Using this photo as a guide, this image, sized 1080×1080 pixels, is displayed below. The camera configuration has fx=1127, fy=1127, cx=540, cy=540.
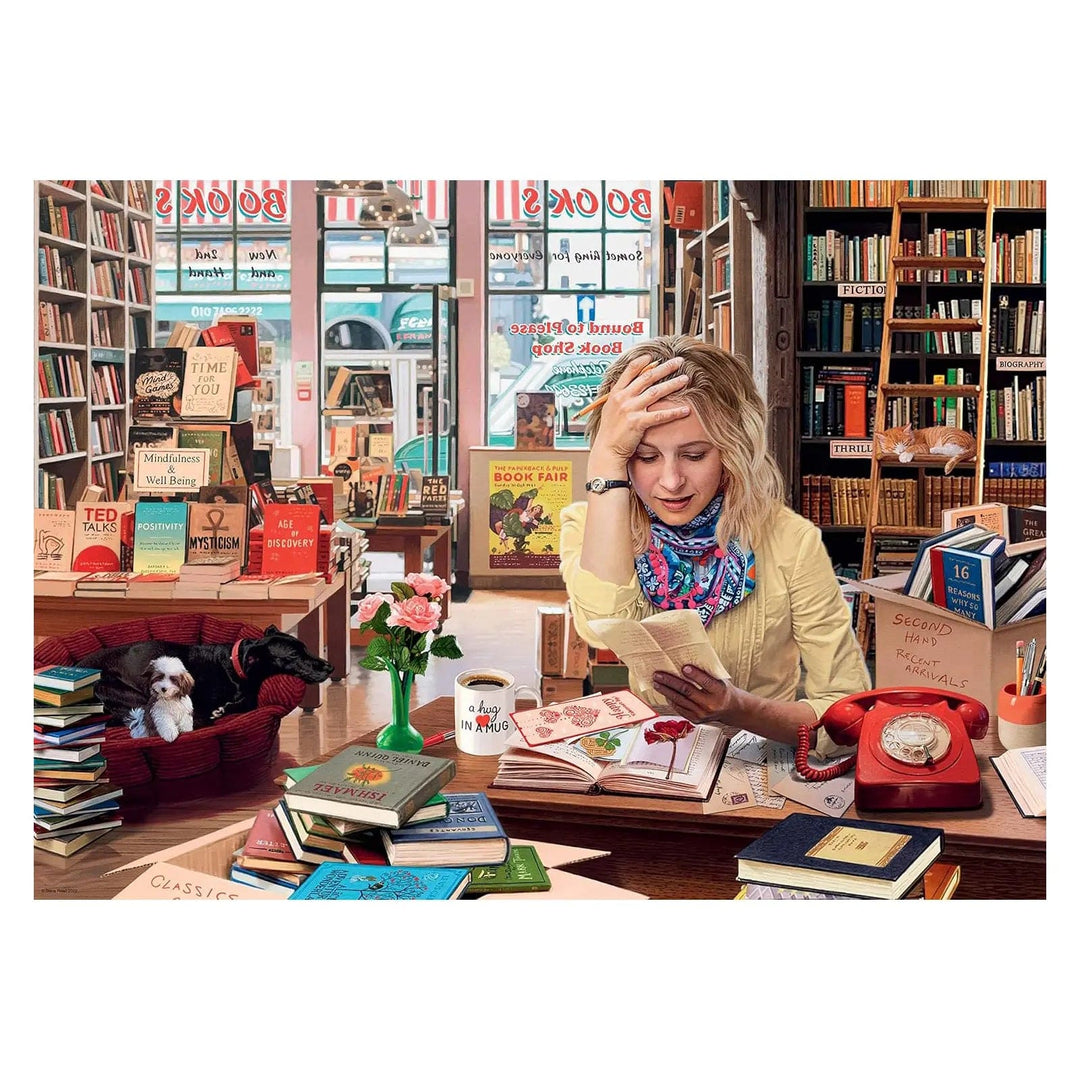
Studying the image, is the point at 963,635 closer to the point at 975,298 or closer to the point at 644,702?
the point at 644,702

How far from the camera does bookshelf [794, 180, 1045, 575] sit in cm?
284

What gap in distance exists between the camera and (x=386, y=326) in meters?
2.98

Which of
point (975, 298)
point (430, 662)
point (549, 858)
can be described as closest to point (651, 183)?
point (975, 298)

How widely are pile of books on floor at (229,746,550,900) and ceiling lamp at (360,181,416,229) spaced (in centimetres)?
139

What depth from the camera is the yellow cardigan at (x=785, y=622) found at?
8.01 ft

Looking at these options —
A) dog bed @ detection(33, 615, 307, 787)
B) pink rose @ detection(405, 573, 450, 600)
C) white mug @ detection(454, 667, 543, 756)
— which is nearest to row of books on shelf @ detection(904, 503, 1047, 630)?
white mug @ detection(454, 667, 543, 756)

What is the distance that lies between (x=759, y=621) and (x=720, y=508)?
0.86 feet

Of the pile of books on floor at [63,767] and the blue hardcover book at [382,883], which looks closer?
the blue hardcover book at [382,883]

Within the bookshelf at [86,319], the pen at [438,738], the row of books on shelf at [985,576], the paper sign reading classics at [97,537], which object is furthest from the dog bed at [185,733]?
the row of books on shelf at [985,576]

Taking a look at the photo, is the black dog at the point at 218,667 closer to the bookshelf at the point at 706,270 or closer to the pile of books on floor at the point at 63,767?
the pile of books on floor at the point at 63,767

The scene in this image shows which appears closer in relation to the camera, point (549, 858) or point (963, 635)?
point (549, 858)

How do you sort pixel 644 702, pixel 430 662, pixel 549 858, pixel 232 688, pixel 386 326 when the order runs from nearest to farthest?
pixel 549 858 < pixel 644 702 < pixel 430 662 < pixel 232 688 < pixel 386 326

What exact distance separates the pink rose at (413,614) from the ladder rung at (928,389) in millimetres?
1585

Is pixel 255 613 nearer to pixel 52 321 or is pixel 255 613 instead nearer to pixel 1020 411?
pixel 52 321
